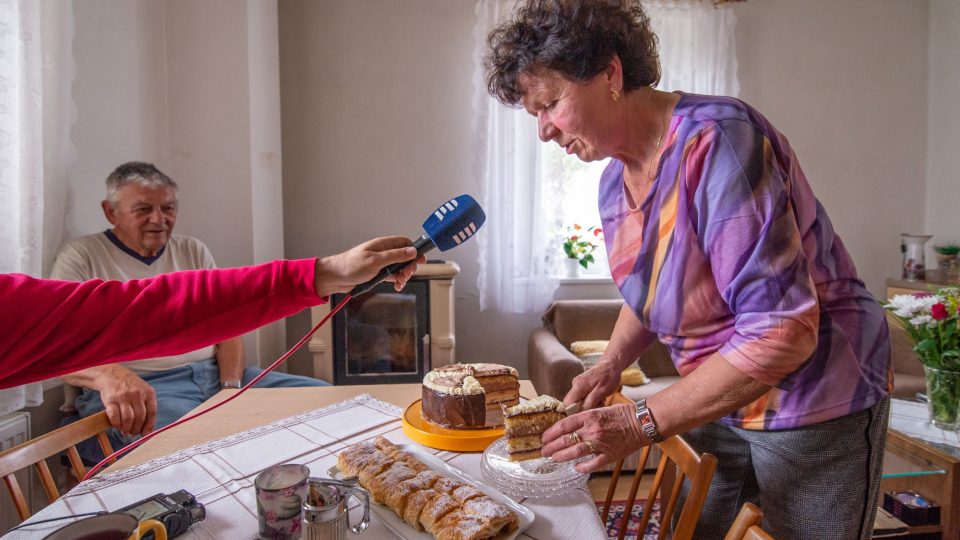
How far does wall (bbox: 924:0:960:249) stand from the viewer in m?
3.57

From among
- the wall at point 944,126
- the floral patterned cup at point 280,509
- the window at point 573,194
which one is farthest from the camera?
the wall at point 944,126

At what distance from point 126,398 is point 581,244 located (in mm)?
2667

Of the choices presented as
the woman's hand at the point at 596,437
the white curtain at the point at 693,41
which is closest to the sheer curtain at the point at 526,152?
the white curtain at the point at 693,41

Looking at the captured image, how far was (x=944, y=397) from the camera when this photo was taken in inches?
70.7

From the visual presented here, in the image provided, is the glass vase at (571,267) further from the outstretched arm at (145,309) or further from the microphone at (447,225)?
the outstretched arm at (145,309)

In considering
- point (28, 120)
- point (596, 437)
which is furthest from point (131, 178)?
point (596, 437)

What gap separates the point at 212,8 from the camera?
8.69 ft

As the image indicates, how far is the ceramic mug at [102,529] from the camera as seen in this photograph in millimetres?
600

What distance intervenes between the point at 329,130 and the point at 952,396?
3.33 metres

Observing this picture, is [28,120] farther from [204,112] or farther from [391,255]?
[391,255]

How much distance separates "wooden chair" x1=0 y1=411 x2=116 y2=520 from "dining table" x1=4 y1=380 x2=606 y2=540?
0.12 meters

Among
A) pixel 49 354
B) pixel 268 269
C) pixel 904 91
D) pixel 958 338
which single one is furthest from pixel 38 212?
pixel 904 91

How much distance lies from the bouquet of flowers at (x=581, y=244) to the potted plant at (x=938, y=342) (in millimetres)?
1825

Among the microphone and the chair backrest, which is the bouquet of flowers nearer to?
the microphone
